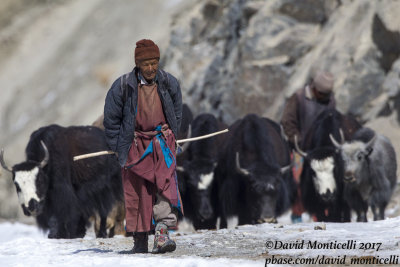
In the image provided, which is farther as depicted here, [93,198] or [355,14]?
[355,14]

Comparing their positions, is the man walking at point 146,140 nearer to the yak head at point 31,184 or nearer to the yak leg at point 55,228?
the yak head at point 31,184

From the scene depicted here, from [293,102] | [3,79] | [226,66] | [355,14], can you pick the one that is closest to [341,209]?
[293,102]

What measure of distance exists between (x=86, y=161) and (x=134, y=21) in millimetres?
17663

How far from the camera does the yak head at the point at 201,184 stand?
982 cm

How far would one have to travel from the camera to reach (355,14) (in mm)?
15945

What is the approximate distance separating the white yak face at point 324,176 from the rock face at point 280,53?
15.2 ft

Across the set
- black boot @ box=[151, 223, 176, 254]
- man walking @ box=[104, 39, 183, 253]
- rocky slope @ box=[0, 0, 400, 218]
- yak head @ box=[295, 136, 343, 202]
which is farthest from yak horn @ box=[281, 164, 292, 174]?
black boot @ box=[151, 223, 176, 254]

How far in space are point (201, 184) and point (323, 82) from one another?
2.05 m

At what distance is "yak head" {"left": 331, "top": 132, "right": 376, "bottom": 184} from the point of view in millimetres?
9438

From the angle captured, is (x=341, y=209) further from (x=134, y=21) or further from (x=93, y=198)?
(x=134, y=21)

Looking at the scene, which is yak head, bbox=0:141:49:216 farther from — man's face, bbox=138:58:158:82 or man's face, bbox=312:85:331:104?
man's face, bbox=138:58:158:82

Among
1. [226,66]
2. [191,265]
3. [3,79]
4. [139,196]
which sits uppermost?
[3,79]

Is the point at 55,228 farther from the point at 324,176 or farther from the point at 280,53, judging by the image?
the point at 280,53

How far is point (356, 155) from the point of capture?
9.49 metres
